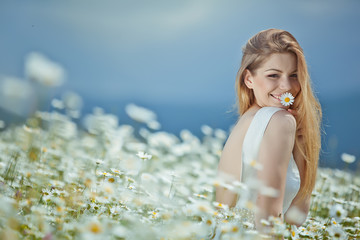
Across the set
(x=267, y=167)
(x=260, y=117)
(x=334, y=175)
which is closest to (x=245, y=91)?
(x=260, y=117)

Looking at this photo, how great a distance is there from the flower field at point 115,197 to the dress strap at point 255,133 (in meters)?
0.21

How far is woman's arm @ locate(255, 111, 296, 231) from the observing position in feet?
4.61

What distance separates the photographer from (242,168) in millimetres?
1531

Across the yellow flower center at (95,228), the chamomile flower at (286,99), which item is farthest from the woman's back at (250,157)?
the yellow flower center at (95,228)

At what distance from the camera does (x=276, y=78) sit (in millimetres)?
1656

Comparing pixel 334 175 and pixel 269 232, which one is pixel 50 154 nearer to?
pixel 269 232

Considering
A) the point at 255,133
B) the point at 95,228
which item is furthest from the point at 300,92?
the point at 95,228

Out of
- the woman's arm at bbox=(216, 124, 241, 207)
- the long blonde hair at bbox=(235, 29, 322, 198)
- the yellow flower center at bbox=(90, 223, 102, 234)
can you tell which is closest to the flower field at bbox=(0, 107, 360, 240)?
the yellow flower center at bbox=(90, 223, 102, 234)

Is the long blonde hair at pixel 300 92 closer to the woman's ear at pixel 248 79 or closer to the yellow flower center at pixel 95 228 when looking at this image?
the woman's ear at pixel 248 79

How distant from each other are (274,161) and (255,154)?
0.08 meters

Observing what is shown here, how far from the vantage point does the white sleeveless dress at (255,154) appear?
4.81 ft

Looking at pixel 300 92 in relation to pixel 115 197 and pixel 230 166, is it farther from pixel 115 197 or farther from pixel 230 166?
pixel 115 197

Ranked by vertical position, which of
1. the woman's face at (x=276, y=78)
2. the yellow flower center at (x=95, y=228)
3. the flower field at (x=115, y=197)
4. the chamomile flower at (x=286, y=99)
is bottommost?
the yellow flower center at (x=95, y=228)

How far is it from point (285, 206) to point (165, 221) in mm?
580
